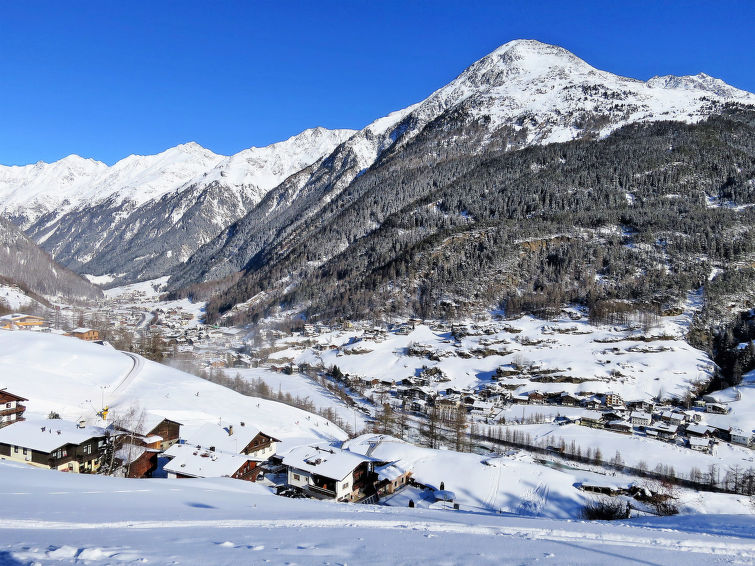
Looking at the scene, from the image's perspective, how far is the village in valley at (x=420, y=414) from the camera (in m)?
26.8

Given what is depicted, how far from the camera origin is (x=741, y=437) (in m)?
45.2

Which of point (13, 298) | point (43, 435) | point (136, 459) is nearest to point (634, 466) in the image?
point (136, 459)

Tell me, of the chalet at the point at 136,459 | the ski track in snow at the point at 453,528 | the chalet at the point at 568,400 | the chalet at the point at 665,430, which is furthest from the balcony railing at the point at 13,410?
the chalet at the point at 665,430

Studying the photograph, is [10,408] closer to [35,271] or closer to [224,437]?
[224,437]

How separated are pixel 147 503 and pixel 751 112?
19978cm

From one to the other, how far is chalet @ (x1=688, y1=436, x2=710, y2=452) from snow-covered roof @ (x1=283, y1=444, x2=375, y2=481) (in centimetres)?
3338

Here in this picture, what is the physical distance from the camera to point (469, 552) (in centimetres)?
668

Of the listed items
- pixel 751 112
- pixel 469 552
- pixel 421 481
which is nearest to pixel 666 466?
pixel 421 481

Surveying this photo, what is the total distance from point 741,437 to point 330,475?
4192 centimetres

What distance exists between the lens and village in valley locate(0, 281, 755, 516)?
87.8 ft

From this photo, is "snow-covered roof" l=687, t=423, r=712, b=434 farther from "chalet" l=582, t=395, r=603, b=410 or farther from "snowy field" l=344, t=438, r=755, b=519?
"snowy field" l=344, t=438, r=755, b=519

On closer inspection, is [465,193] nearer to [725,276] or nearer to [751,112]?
[725,276]

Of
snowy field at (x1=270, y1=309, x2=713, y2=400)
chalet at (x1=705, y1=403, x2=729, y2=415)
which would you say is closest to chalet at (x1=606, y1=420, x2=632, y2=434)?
snowy field at (x1=270, y1=309, x2=713, y2=400)

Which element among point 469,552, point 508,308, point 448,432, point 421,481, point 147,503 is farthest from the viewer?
point 508,308
